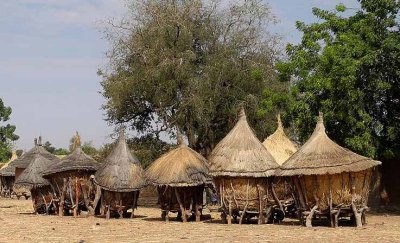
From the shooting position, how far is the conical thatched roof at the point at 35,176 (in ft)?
82.7

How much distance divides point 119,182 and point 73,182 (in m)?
2.26

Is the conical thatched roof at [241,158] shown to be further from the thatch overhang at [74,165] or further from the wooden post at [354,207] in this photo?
the thatch overhang at [74,165]

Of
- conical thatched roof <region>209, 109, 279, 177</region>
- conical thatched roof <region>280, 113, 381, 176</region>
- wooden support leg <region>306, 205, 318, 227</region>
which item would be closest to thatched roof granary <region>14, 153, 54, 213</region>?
conical thatched roof <region>209, 109, 279, 177</region>

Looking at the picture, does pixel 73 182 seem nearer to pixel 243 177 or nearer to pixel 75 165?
pixel 75 165

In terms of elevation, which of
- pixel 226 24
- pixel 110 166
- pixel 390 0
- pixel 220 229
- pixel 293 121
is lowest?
pixel 220 229

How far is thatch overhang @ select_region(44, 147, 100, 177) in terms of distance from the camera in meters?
23.4

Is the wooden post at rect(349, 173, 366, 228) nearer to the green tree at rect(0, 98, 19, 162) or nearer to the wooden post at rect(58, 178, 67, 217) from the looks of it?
the wooden post at rect(58, 178, 67, 217)

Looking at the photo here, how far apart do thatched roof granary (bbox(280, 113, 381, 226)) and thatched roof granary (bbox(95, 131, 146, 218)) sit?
6365 millimetres

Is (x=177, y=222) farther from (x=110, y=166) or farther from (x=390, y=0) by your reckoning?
(x=390, y=0)

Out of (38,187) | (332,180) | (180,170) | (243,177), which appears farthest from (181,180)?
(38,187)

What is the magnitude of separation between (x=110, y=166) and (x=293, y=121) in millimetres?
7369

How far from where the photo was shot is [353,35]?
76.0 ft

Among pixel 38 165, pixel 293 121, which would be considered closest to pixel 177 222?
pixel 293 121

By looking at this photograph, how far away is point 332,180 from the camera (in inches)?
699
